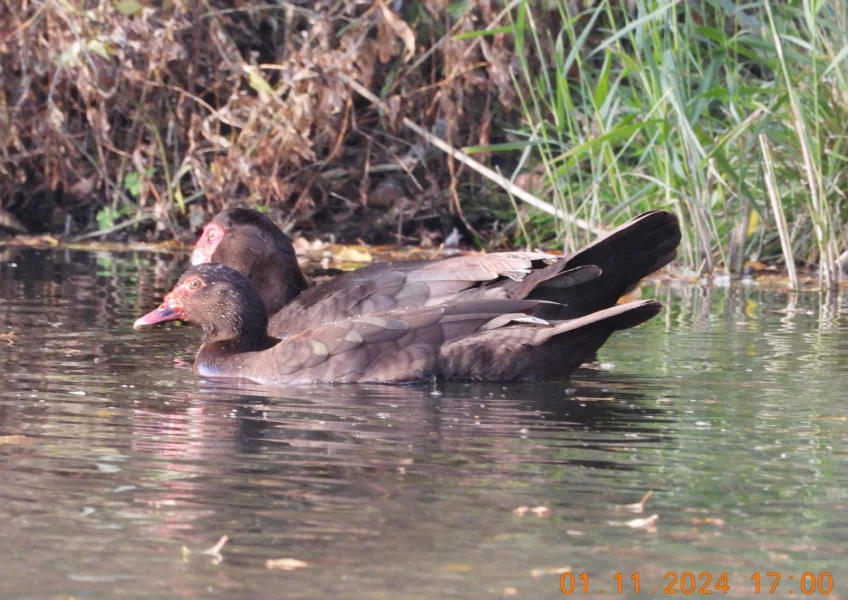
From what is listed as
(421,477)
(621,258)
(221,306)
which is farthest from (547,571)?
(221,306)

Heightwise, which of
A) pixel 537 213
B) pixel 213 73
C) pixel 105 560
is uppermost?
pixel 213 73

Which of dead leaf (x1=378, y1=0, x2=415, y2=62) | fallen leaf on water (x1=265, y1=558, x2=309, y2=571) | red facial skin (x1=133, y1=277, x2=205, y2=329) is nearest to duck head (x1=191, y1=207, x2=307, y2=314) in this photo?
red facial skin (x1=133, y1=277, x2=205, y2=329)

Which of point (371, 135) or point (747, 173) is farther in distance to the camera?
point (371, 135)

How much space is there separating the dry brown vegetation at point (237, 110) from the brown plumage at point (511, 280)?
4744 millimetres

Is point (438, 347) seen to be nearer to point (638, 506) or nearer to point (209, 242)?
point (638, 506)

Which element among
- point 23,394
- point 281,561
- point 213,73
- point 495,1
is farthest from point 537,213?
point 281,561

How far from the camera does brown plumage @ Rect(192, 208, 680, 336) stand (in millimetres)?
6457

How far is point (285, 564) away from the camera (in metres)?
3.57

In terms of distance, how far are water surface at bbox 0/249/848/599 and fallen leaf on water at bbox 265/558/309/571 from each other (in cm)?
2

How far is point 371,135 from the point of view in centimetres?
1338

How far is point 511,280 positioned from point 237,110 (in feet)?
20.9

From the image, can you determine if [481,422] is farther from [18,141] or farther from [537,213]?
[18,141]

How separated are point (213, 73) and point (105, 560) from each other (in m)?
9.75

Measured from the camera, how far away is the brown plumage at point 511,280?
21.2 ft
